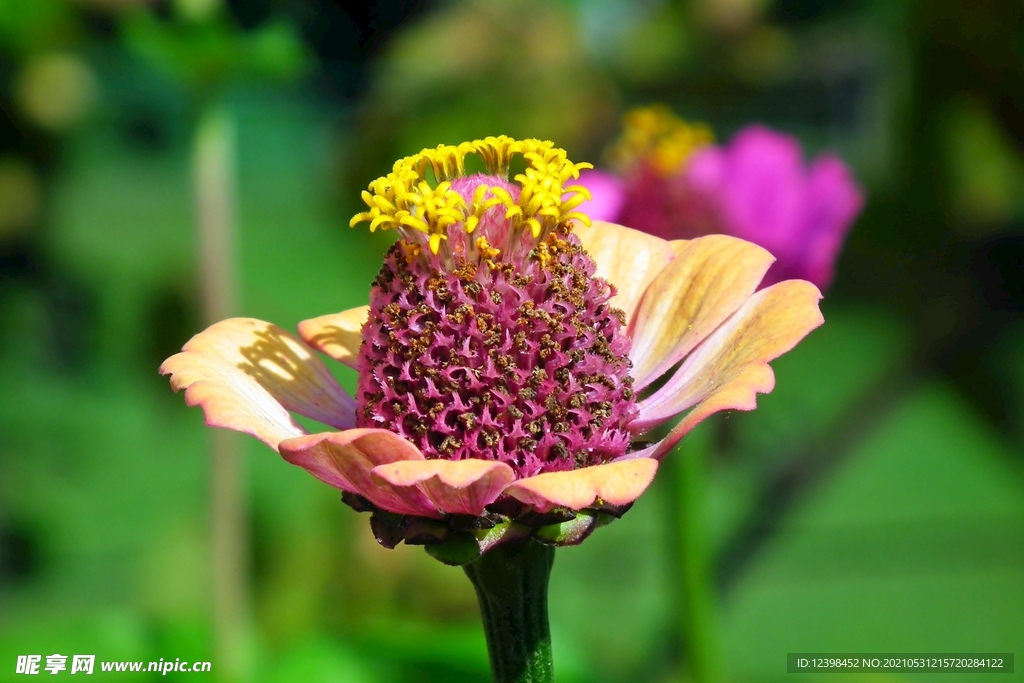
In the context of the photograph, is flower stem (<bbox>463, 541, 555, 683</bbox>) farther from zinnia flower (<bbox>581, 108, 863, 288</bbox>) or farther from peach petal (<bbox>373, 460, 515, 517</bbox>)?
zinnia flower (<bbox>581, 108, 863, 288</bbox>)

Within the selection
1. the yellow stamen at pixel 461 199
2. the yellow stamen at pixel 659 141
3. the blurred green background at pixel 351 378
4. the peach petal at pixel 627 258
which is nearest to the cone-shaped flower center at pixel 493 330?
the yellow stamen at pixel 461 199

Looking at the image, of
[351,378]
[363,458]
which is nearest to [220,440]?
[363,458]

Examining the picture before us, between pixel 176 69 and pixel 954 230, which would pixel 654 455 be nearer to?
pixel 176 69

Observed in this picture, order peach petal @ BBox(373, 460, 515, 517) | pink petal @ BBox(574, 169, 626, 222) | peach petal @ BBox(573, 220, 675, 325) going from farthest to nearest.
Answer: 1. pink petal @ BBox(574, 169, 626, 222)
2. peach petal @ BBox(573, 220, 675, 325)
3. peach petal @ BBox(373, 460, 515, 517)

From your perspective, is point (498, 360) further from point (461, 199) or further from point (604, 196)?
point (604, 196)

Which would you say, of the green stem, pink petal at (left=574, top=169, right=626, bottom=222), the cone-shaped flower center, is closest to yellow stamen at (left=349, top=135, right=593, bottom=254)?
the cone-shaped flower center
